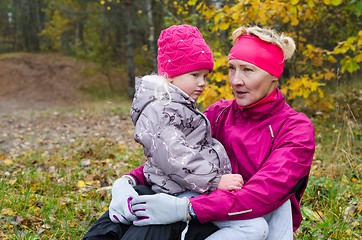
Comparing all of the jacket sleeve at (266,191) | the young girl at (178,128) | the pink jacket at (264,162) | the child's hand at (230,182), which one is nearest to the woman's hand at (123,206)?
the young girl at (178,128)

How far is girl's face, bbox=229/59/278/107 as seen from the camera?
2.13 m

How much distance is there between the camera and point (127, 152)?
5941mm

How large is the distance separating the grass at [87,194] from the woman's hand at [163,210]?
1482 mm

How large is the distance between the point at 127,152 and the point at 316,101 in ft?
13.2

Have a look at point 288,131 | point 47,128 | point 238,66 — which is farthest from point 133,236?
point 47,128

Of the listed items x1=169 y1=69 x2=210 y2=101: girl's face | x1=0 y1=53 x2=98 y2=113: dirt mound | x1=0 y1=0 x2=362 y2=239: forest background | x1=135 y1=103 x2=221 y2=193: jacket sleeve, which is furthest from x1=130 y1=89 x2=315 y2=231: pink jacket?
x1=0 y1=53 x2=98 y2=113: dirt mound

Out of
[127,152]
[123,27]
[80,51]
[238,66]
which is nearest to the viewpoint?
A: [238,66]

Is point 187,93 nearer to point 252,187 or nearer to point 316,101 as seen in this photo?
point 252,187

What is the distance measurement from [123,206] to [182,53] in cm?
106

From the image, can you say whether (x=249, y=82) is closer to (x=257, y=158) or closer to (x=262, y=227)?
(x=257, y=158)

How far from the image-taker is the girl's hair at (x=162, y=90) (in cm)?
207

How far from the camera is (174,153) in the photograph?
6.13ft

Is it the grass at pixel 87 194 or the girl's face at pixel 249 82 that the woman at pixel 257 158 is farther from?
the grass at pixel 87 194

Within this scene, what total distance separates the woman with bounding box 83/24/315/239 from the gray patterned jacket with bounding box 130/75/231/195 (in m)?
0.12
